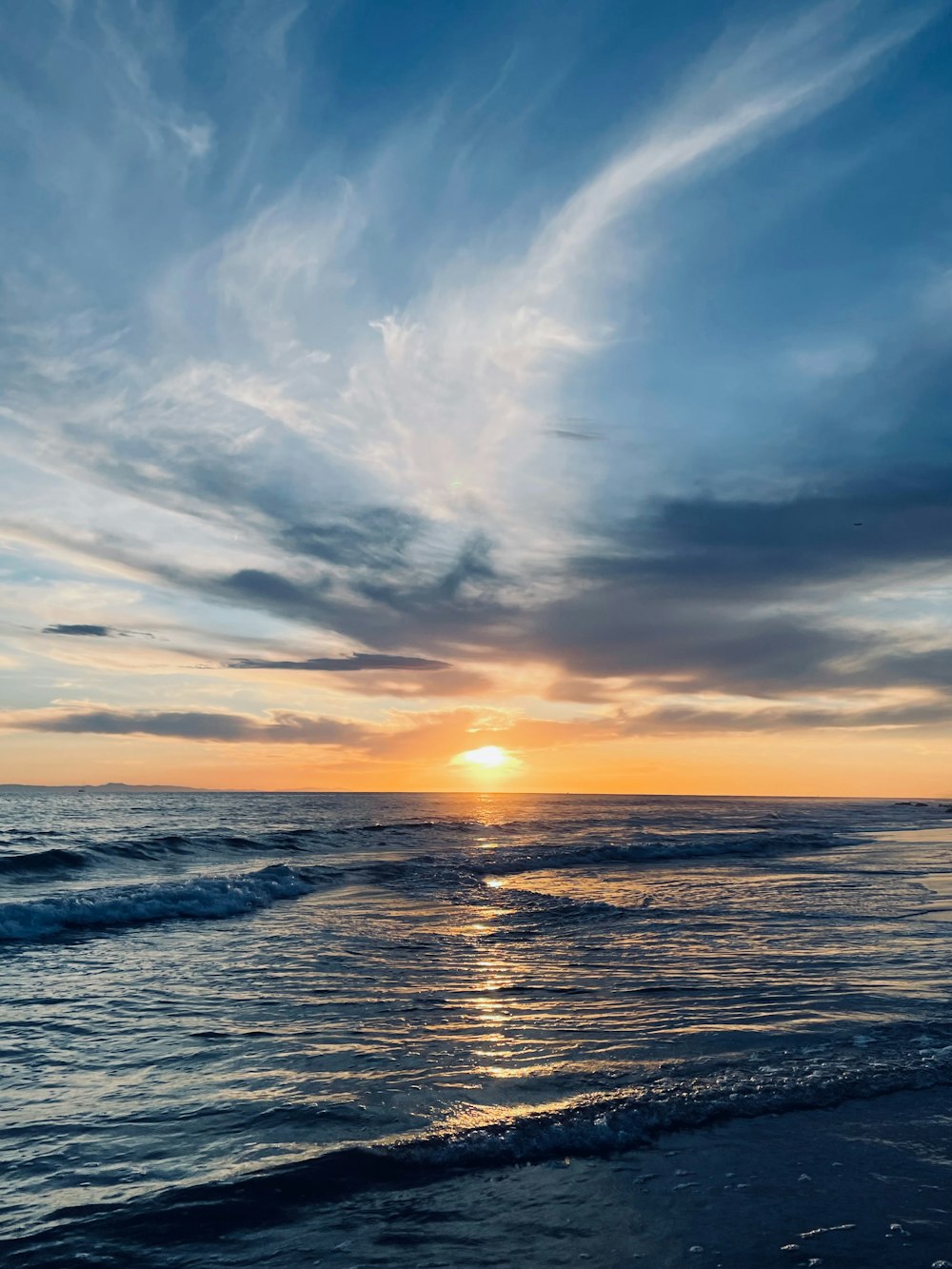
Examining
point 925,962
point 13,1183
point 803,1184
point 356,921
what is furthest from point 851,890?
point 13,1183

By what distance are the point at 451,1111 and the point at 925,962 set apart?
10.3 meters

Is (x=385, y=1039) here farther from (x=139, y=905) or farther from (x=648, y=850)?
(x=648, y=850)

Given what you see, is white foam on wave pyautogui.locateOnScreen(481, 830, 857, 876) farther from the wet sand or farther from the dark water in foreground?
the wet sand

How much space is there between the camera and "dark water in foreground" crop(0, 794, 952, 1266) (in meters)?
6.32

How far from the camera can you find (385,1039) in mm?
10141

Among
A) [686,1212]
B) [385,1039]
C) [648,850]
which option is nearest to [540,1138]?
[686,1212]

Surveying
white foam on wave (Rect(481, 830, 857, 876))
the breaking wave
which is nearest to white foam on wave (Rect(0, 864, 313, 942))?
white foam on wave (Rect(481, 830, 857, 876))

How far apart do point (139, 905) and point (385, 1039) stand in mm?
14488

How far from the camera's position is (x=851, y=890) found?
2519cm

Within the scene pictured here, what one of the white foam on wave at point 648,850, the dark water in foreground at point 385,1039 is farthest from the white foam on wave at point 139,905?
the white foam on wave at point 648,850

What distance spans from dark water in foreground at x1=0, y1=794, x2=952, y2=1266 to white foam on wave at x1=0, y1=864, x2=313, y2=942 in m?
0.10

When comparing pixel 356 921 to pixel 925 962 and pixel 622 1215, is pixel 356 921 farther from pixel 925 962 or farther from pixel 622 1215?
pixel 622 1215

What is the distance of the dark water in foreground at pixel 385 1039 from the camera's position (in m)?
6.32

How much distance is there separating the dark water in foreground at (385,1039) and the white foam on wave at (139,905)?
4.0 inches
